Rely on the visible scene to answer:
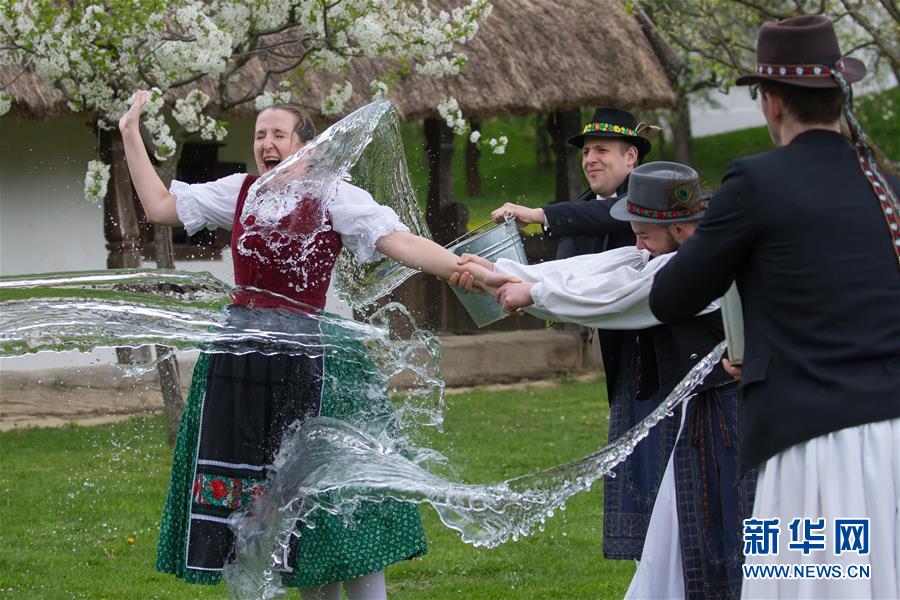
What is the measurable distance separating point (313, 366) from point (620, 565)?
2410 mm

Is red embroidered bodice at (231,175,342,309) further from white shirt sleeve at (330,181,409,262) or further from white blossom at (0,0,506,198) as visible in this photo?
white blossom at (0,0,506,198)

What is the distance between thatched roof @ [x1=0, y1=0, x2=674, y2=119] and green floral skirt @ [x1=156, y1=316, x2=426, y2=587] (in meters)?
6.33

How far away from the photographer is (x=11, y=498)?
7168 millimetres

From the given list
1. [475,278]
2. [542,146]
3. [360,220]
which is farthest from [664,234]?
[542,146]

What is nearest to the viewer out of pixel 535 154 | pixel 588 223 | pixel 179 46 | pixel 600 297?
pixel 600 297

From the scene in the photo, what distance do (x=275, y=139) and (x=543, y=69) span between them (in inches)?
311

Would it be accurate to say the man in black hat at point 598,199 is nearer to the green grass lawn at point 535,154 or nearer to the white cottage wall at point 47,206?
the white cottage wall at point 47,206

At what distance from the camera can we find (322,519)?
4.06 m

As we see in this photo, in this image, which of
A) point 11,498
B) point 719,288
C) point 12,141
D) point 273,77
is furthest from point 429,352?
point 12,141

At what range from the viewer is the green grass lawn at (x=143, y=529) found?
18.3ft

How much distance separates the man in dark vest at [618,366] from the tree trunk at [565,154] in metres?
8.03

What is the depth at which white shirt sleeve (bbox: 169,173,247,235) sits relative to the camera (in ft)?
14.4

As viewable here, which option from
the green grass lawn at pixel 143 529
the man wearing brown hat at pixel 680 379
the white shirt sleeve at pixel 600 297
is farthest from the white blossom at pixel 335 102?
the white shirt sleeve at pixel 600 297

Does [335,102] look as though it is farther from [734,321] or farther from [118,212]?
[734,321]
